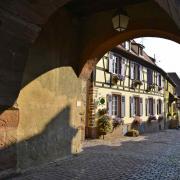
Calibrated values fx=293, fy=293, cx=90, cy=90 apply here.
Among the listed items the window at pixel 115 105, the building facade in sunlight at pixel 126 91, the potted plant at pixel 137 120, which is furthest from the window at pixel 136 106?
the window at pixel 115 105

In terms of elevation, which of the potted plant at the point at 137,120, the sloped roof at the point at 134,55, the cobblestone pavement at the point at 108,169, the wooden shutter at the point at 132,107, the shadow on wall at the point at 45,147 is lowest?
the cobblestone pavement at the point at 108,169

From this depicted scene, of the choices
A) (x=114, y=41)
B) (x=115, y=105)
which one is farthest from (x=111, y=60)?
(x=114, y=41)

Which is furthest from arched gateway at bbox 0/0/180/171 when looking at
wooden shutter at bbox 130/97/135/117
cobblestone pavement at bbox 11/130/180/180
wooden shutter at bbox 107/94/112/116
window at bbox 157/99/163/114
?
window at bbox 157/99/163/114

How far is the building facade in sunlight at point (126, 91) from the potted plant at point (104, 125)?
7.7 inches

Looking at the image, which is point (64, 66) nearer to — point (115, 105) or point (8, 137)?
point (8, 137)

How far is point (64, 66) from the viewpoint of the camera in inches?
293

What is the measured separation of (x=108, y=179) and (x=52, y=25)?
12.3 feet

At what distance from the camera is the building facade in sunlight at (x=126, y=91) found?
13633mm

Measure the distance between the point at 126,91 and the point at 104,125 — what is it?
3883mm

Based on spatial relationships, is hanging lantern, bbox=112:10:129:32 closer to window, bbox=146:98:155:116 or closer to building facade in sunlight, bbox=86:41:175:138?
building facade in sunlight, bbox=86:41:175:138

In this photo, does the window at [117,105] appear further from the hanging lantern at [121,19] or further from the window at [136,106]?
the hanging lantern at [121,19]

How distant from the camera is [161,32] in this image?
22.6 feet

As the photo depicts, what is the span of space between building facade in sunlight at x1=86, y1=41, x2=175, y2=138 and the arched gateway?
16.8 feet

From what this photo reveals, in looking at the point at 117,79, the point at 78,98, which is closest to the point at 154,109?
the point at 117,79
